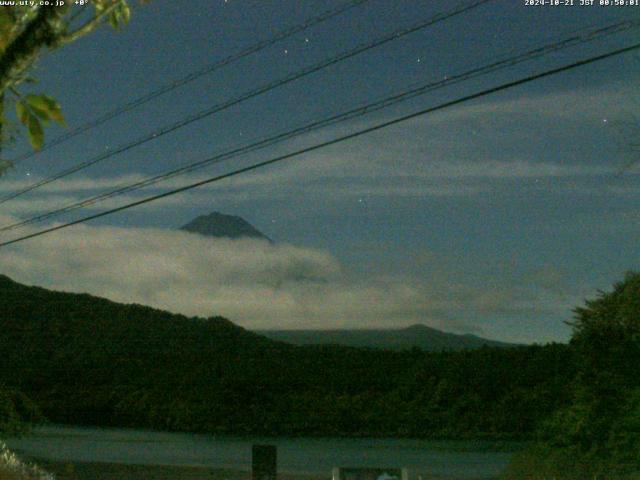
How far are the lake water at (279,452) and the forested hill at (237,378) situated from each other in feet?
1.78

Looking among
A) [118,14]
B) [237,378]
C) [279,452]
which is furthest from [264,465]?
[237,378]

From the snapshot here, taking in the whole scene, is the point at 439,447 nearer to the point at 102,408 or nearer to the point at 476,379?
the point at 476,379

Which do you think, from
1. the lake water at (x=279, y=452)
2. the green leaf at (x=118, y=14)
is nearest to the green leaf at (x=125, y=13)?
the green leaf at (x=118, y=14)

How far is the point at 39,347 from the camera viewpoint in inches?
1198

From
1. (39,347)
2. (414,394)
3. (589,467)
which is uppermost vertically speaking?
(39,347)

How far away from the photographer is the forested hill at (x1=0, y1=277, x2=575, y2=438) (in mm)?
21641

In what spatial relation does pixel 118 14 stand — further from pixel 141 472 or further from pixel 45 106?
pixel 141 472

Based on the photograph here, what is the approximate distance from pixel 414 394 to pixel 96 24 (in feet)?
65.9

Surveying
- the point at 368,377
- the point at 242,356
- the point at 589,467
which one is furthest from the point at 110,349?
the point at 589,467

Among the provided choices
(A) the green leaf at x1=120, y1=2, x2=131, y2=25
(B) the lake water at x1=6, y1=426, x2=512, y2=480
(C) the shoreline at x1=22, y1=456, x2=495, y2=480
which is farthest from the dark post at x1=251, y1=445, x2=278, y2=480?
(A) the green leaf at x1=120, y1=2, x2=131, y2=25

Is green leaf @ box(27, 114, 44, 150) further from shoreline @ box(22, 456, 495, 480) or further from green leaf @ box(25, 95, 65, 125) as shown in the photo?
shoreline @ box(22, 456, 495, 480)

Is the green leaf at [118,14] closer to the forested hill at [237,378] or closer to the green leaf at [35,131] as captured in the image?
the green leaf at [35,131]

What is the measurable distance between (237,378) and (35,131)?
2431cm

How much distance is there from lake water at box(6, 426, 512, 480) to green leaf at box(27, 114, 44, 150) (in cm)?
1464
